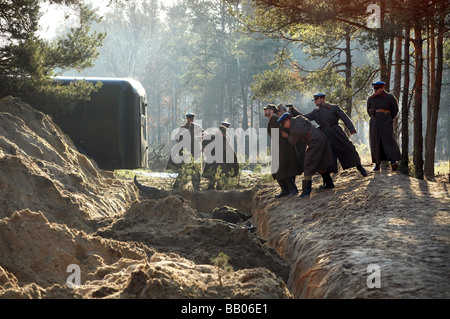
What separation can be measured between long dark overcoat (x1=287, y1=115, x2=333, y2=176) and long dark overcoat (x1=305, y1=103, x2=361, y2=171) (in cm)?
74

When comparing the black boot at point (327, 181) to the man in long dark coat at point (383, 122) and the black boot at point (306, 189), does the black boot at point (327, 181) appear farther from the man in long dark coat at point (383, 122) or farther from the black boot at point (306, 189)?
the man in long dark coat at point (383, 122)

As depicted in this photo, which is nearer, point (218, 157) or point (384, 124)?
point (384, 124)

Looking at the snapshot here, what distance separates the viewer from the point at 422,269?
5258 millimetres

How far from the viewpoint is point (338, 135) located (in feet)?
40.5

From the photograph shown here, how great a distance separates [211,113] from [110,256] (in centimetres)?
4533

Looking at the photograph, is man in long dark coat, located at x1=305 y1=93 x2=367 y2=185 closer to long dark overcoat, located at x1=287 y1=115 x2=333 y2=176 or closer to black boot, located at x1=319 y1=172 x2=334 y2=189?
black boot, located at x1=319 y1=172 x2=334 y2=189

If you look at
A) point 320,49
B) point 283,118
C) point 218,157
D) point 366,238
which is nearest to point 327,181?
point 283,118

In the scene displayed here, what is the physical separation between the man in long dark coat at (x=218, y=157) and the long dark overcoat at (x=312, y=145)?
5612 mm

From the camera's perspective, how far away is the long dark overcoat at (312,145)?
11516 mm

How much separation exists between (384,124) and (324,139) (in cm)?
179

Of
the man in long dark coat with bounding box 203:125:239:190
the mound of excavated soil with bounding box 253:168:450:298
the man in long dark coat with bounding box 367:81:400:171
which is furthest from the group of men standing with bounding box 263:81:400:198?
the man in long dark coat with bounding box 203:125:239:190

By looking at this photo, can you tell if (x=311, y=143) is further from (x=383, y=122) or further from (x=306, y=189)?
(x=383, y=122)

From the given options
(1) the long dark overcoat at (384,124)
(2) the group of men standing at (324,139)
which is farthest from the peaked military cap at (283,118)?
(1) the long dark overcoat at (384,124)
